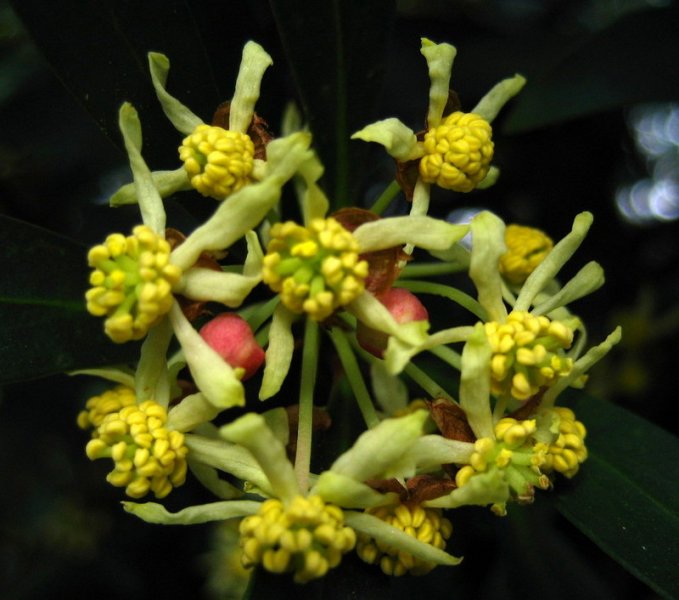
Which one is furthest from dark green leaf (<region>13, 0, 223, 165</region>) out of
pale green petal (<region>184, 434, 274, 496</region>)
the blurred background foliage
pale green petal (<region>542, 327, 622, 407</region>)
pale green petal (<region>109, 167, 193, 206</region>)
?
pale green petal (<region>542, 327, 622, 407</region>)

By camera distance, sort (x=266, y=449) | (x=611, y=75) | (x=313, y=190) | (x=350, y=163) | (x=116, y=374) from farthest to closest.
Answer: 1. (x=611, y=75)
2. (x=350, y=163)
3. (x=116, y=374)
4. (x=313, y=190)
5. (x=266, y=449)

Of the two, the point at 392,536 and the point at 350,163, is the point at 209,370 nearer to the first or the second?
the point at 392,536

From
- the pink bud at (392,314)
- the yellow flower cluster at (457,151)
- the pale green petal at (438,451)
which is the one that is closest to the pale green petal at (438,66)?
the yellow flower cluster at (457,151)

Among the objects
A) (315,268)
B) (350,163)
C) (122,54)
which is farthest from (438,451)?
(122,54)

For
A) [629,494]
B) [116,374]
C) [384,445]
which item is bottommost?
[629,494]

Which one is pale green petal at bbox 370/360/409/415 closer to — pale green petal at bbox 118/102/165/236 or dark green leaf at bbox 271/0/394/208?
dark green leaf at bbox 271/0/394/208

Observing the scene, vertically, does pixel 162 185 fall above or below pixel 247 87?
below

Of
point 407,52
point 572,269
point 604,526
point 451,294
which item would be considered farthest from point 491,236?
point 407,52
